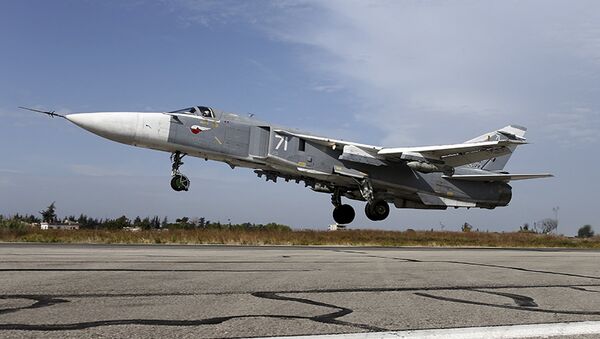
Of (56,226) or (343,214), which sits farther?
(56,226)

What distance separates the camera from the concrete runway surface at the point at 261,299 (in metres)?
4.62

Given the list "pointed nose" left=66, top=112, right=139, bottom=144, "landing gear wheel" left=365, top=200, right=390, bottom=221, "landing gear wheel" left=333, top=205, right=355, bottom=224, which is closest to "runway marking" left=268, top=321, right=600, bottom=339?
"pointed nose" left=66, top=112, right=139, bottom=144

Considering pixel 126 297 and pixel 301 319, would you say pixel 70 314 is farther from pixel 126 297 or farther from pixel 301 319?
pixel 301 319

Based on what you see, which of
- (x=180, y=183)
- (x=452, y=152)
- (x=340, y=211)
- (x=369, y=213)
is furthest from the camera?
(x=340, y=211)

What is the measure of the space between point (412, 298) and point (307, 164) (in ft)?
69.1

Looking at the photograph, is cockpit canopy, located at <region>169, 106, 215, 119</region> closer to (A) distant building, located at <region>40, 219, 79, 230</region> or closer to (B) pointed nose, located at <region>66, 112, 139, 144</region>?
(B) pointed nose, located at <region>66, 112, 139, 144</region>

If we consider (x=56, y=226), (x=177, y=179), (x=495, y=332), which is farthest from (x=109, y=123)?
(x=56, y=226)

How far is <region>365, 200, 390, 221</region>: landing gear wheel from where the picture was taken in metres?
30.2

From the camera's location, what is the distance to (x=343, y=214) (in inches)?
1256

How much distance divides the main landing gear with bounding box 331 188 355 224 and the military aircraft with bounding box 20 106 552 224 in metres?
0.06

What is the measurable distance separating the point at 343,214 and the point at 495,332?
27.3 m

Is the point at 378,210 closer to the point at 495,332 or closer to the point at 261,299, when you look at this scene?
the point at 261,299

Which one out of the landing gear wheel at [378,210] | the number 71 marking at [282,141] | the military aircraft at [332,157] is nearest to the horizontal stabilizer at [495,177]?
the military aircraft at [332,157]

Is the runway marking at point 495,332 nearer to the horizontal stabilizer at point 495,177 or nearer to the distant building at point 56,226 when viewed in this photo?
the horizontal stabilizer at point 495,177
